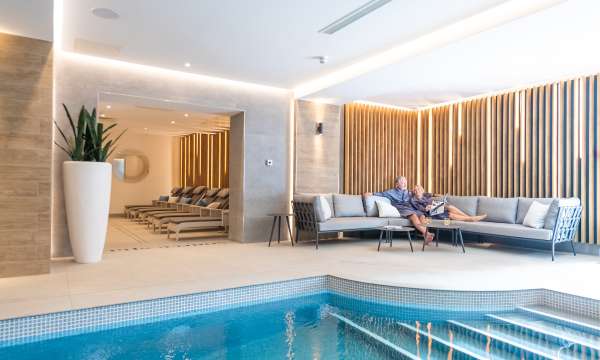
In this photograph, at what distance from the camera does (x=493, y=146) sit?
7590 millimetres

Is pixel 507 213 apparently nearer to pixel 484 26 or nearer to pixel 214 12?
pixel 484 26

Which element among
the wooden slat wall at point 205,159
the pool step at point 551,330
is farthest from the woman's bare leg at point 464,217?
the wooden slat wall at point 205,159

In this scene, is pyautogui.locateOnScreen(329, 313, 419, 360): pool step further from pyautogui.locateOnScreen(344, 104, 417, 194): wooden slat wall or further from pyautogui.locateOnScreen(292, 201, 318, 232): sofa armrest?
pyautogui.locateOnScreen(344, 104, 417, 194): wooden slat wall

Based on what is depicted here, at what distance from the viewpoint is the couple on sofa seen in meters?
7.40

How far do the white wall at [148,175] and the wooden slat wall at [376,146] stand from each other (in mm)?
8265

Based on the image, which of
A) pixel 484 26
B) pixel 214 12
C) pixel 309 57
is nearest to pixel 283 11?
pixel 214 12

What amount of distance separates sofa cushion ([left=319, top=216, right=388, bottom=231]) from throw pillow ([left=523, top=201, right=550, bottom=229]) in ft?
7.36

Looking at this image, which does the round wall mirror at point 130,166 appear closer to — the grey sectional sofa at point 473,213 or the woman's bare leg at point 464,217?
the grey sectional sofa at point 473,213

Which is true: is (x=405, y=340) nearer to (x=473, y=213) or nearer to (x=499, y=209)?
(x=499, y=209)

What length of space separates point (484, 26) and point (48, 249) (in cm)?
539

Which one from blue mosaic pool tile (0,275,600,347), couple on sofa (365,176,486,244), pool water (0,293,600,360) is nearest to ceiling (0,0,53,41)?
blue mosaic pool tile (0,275,600,347)

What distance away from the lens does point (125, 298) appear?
3590mm

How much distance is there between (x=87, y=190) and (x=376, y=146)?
18.5 ft

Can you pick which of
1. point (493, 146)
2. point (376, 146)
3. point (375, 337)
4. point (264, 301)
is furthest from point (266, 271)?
point (493, 146)
